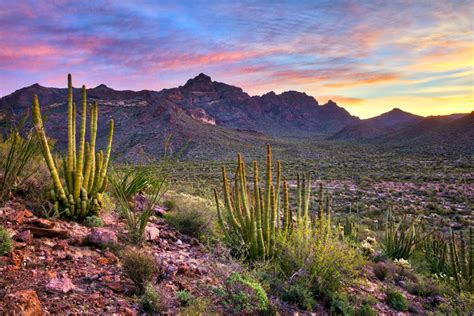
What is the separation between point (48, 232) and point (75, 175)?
1.17m

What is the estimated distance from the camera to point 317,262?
5.29 m

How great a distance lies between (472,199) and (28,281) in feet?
70.9

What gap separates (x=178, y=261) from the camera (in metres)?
5.11

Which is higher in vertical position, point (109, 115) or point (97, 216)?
point (109, 115)

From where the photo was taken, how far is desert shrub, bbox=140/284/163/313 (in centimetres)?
375

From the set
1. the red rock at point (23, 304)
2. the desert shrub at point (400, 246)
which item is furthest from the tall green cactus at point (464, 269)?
the red rock at point (23, 304)

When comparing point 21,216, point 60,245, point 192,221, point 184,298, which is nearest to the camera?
point 184,298

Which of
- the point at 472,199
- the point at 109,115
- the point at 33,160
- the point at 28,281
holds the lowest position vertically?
the point at 472,199

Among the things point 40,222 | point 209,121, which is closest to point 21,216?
point 40,222

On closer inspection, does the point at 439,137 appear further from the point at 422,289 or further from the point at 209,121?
the point at 209,121

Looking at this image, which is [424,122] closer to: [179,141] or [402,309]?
[179,141]

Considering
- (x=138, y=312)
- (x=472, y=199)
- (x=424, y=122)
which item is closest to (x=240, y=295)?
(x=138, y=312)

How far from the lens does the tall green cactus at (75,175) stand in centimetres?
539

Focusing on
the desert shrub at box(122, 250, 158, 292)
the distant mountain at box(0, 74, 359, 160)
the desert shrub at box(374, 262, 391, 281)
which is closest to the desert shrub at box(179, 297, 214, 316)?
the desert shrub at box(122, 250, 158, 292)
